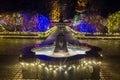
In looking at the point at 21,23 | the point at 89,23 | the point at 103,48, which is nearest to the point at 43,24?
the point at 21,23

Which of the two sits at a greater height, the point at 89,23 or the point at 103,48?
the point at 89,23

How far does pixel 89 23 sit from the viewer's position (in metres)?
23.5

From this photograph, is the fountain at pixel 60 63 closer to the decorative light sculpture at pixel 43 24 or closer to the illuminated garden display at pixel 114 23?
the illuminated garden display at pixel 114 23

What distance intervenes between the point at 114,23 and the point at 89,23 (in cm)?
209

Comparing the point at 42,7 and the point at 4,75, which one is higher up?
the point at 42,7

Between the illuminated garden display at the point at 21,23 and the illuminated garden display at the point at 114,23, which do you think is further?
the illuminated garden display at the point at 21,23

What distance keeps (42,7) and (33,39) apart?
6.26 metres

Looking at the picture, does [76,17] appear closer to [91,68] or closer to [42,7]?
[42,7]

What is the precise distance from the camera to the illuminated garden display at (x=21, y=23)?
23.4 m

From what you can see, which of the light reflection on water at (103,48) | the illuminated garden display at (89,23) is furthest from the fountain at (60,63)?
the illuminated garden display at (89,23)

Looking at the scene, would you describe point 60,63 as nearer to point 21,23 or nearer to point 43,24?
point 43,24

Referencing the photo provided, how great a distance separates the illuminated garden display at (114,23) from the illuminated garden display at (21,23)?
16.3 feet

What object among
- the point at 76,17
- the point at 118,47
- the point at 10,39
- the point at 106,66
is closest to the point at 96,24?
the point at 76,17

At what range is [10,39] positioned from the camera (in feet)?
70.7
